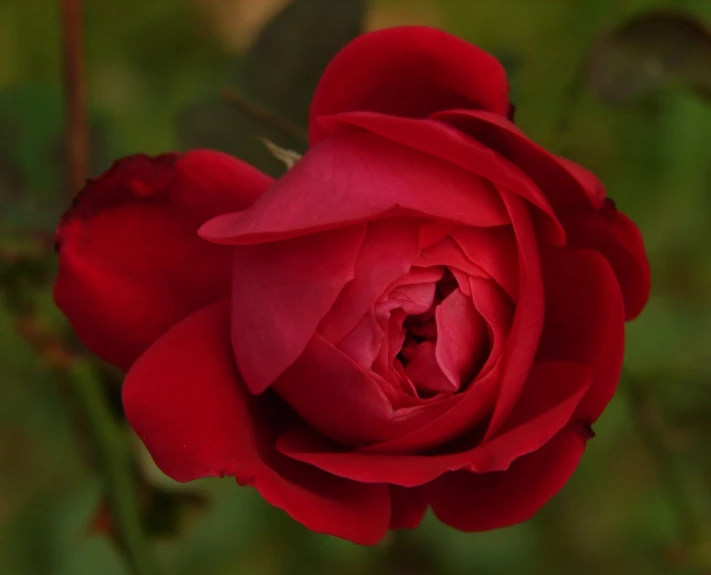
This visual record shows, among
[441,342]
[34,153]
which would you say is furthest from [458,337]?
[34,153]

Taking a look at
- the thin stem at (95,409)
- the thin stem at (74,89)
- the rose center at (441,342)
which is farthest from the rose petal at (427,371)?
the thin stem at (74,89)

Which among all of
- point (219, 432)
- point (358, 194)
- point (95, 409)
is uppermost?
point (358, 194)

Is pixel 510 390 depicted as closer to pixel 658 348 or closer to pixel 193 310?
pixel 193 310

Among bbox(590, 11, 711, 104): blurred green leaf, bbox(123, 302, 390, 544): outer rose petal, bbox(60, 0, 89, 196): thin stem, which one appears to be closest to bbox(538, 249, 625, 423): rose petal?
bbox(123, 302, 390, 544): outer rose petal

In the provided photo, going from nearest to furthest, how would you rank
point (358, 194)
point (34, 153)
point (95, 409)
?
1. point (358, 194)
2. point (95, 409)
3. point (34, 153)

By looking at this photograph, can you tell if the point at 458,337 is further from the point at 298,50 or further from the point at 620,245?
the point at 298,50

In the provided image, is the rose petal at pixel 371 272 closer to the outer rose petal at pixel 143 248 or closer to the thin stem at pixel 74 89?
the outer rose petal at pixel 143 248

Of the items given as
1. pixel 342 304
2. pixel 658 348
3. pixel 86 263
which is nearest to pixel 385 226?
pixel 342 304
